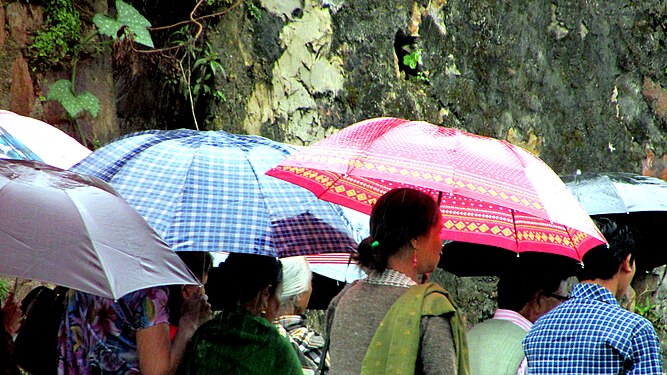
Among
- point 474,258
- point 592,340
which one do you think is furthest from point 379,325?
point 474,258

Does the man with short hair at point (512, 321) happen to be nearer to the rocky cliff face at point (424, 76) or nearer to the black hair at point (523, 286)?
the black hair at point (523, 286)

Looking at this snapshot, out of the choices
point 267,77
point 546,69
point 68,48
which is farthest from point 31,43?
point 546,69

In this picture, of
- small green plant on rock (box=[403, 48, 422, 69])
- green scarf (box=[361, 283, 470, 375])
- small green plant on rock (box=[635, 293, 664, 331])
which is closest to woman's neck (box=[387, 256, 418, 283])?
green scarf (box=[361, 283, 470, 375])

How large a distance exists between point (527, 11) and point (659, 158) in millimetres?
1931

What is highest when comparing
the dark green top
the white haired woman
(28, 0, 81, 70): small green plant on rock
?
(28, 0, 81, 70): small green plant on rock

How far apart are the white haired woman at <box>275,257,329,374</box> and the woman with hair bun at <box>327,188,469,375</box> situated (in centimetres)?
128

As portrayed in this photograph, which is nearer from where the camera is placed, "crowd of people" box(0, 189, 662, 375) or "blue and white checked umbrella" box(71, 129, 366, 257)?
"crowd of people" box(0, 189, 662, 375)

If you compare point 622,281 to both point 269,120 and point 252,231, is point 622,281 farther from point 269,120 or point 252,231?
point 269,120

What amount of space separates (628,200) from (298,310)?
5.19ft

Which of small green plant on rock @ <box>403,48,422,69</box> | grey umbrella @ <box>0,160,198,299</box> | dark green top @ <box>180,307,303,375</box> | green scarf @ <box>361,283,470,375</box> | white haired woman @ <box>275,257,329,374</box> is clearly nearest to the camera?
grey umbrella @ <box>0,160,198,299</box>

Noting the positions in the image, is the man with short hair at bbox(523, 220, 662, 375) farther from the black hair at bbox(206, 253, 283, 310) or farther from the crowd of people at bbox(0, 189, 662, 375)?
the black hair at bbox(206, 253, 283, 310)

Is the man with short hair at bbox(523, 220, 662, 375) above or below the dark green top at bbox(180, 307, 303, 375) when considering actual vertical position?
above

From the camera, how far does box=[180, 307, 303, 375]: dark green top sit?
10.5 feet

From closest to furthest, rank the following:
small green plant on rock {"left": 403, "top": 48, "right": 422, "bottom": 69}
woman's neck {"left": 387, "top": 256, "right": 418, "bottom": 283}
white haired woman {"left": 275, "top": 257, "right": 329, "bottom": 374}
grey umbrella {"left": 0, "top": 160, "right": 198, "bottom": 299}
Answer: grey umbrella {"left": 0, "top": 160, "right": 198, "bottom": 299} → woman's neck {"left": 387, "top": 256, "right": 418, "bottom": 283} → white haired woman {"left": 275, "top": 257, "right": 329, "bottom": 374} → small green plant on rock {"left": 403, "top": 48, "right": 422, "bottom": 69}
